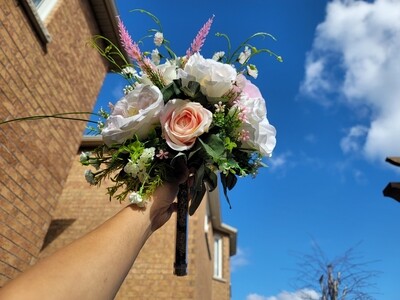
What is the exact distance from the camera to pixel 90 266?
88cm

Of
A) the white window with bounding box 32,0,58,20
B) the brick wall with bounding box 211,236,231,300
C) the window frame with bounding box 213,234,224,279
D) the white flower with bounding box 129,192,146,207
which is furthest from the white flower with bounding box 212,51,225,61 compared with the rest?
the window frame with bounding box 213,234,224,279

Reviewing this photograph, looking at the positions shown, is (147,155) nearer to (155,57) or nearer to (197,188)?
(197,188)

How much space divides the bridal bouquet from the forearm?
13cm

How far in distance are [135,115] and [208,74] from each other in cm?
34

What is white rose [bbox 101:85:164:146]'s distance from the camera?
1.26 m

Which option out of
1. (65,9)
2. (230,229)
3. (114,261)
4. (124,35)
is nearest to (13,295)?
(114,261)

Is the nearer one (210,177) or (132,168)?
(132,168)

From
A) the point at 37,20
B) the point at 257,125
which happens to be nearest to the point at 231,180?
the point at 257,125

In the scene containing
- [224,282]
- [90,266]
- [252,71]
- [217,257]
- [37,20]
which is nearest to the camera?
[90,266]

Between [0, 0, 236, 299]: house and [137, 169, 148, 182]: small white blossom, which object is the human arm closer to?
[137, 169, 148, 182]: small white blossom

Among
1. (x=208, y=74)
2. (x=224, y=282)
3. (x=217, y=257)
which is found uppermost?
(x=217, y=257)

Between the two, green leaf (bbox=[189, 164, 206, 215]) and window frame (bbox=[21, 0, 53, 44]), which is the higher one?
window frame (bbox=[21, 0, 53, 44])

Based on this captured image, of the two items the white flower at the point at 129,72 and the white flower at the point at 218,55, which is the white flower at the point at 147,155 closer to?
the white flower at the point at 129,72

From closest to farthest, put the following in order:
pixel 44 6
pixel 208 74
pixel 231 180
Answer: pixel 208 74
pixel 231 180
pixel 44 6
